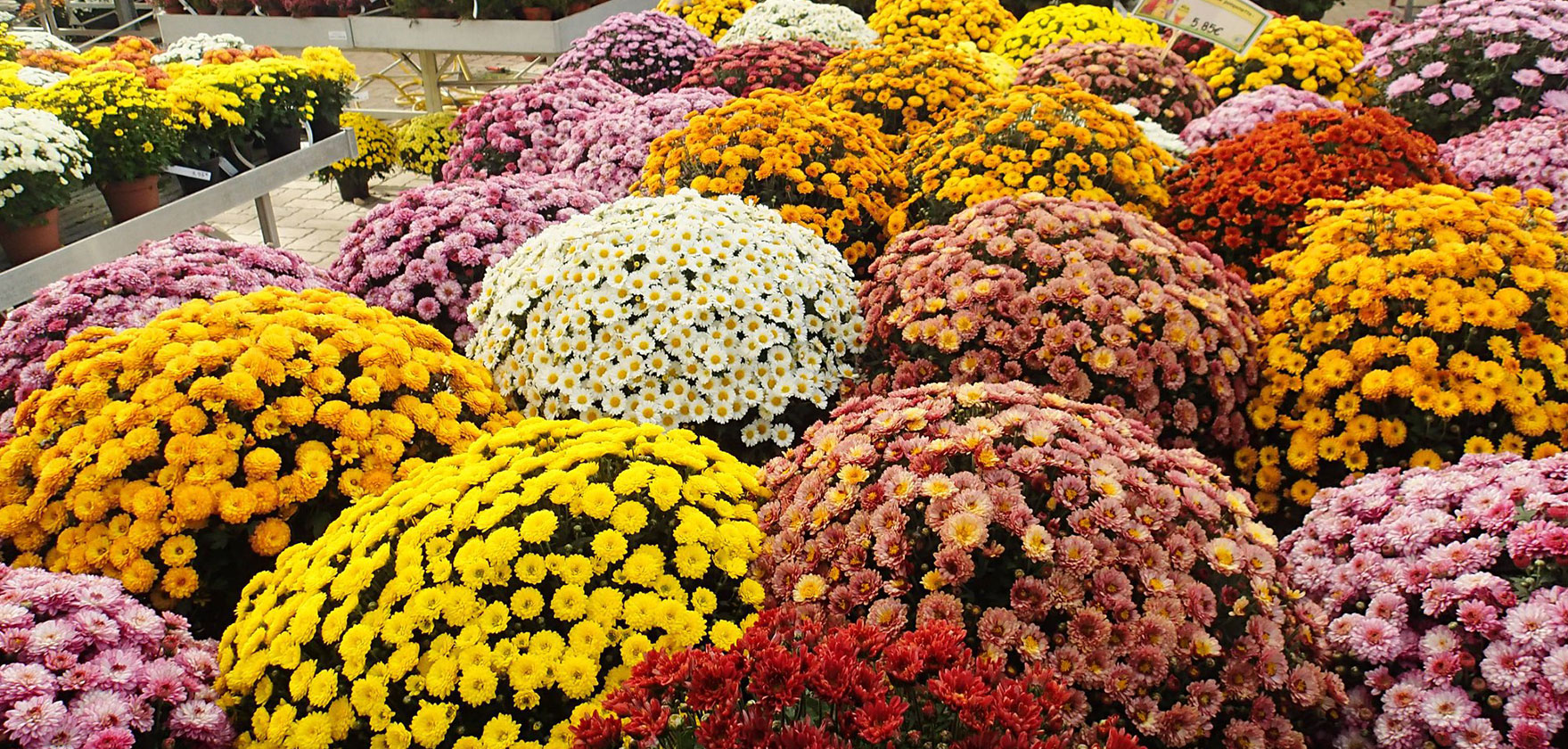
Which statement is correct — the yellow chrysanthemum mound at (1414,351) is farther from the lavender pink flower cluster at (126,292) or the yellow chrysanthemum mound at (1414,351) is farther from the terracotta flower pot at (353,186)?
the terracotta flower pot at (353,186)

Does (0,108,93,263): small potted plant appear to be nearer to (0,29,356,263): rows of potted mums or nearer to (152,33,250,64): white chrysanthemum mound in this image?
(0,29,356,263): rows of potted mums

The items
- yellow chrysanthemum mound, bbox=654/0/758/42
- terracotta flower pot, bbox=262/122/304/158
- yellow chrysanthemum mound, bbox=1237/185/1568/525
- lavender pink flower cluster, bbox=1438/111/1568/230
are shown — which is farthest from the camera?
yellow chrysanthemum mound, bbox=654/0/758/42

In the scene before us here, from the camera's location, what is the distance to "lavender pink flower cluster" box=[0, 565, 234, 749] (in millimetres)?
1504

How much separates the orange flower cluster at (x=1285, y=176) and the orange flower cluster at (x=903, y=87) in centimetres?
136

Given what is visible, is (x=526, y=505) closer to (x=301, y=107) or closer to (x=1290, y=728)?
(x=1290, y=728)

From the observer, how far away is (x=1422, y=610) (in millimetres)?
1784

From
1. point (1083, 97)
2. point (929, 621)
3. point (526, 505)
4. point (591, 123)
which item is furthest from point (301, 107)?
point (929, 621)

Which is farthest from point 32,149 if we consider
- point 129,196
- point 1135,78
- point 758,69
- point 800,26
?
point 1135,78

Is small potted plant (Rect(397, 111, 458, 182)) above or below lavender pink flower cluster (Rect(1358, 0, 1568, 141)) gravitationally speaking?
below

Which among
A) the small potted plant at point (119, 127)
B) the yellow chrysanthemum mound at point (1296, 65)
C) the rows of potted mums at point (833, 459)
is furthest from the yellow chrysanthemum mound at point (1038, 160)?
the small potted plant at point (119, 127)

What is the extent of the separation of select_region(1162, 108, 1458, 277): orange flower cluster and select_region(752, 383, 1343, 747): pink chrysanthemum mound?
1780 millimetres

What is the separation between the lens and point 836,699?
1217 mm

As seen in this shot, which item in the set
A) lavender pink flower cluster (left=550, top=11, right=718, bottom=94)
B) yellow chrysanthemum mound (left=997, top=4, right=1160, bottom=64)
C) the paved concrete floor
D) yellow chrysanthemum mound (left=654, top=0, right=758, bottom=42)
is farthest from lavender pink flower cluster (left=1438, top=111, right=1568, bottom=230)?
the paved concrete floor

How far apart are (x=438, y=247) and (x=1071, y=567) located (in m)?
2.44
